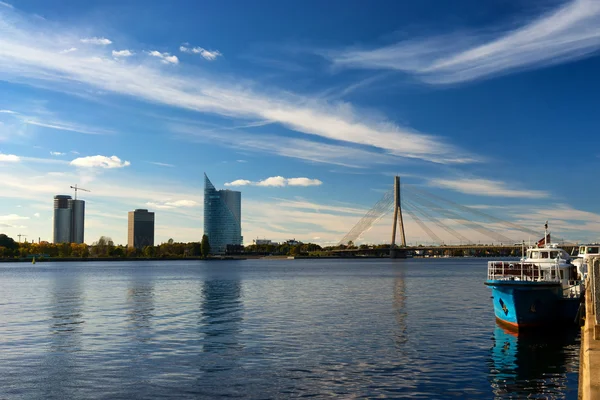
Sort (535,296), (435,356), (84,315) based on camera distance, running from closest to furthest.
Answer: (435,356) → (535,296) → (84,315)

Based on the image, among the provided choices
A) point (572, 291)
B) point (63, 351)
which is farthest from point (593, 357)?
point (63, 351)

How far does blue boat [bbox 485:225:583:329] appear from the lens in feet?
118

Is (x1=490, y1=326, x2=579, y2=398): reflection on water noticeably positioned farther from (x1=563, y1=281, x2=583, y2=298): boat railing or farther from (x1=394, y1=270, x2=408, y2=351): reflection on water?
(x1=394, y1=270, x2=408, y2=351): reflection on water

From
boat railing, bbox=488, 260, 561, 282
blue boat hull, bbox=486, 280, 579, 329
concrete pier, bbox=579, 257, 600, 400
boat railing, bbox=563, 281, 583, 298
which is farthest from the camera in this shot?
boat railing, bbox=563, 281, 583, 298

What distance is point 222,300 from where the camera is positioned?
60.2 m

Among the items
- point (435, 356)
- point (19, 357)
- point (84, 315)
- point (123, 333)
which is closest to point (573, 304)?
point (435, 356)

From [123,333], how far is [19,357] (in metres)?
8.29

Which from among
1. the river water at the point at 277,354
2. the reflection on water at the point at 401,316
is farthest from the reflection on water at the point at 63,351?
the reflection on water at the point at 401,316

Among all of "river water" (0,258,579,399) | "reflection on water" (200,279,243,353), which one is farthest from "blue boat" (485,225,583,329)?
"reflection on water" (200,279,243,353)

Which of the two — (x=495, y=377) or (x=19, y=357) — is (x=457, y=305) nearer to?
(x=495, y=377)

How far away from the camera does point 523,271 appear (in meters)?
40.0

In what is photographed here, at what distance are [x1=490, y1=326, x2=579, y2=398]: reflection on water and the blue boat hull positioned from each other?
2.23 ft

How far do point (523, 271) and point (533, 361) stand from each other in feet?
40.9

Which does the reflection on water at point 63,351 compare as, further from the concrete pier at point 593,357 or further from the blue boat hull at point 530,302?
the blue boat hull at point 530,302
